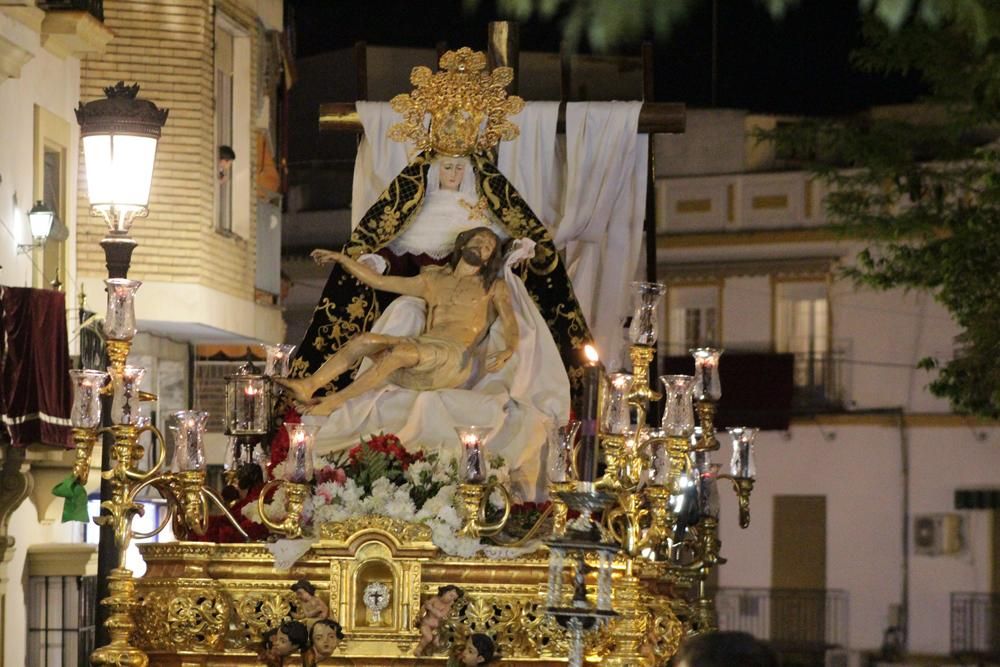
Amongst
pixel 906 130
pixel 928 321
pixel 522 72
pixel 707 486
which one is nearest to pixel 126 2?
pixel 522 72

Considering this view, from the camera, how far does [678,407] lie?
12.0m

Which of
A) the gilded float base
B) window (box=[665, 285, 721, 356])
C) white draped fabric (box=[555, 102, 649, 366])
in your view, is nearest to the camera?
the gilded float base

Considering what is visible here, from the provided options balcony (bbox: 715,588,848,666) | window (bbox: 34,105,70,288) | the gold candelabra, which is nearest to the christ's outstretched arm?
the gold candelabra

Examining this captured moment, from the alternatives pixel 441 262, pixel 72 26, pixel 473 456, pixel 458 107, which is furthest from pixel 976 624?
pixel 473 456

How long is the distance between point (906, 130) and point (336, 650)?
11.3m

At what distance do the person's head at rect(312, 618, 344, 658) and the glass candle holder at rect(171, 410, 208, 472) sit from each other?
1190mm

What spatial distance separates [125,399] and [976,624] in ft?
79.0

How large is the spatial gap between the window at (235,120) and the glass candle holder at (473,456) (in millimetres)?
11786

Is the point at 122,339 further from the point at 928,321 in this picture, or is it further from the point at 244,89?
the point at 928,321

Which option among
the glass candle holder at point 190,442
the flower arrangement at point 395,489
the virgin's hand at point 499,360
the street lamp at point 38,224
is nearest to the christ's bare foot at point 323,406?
the flower arrangement at point 395,489

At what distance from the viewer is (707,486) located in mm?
13734

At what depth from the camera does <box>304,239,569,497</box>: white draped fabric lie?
13578 millimetres

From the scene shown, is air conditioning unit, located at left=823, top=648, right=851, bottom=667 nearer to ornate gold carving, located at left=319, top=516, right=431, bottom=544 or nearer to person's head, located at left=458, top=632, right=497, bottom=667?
ornate gold carving, located at left=319, top=516, right=431, bottom=544

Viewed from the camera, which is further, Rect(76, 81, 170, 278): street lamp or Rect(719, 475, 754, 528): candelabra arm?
Rect(719, 475, 754, 528): candelabra arm
